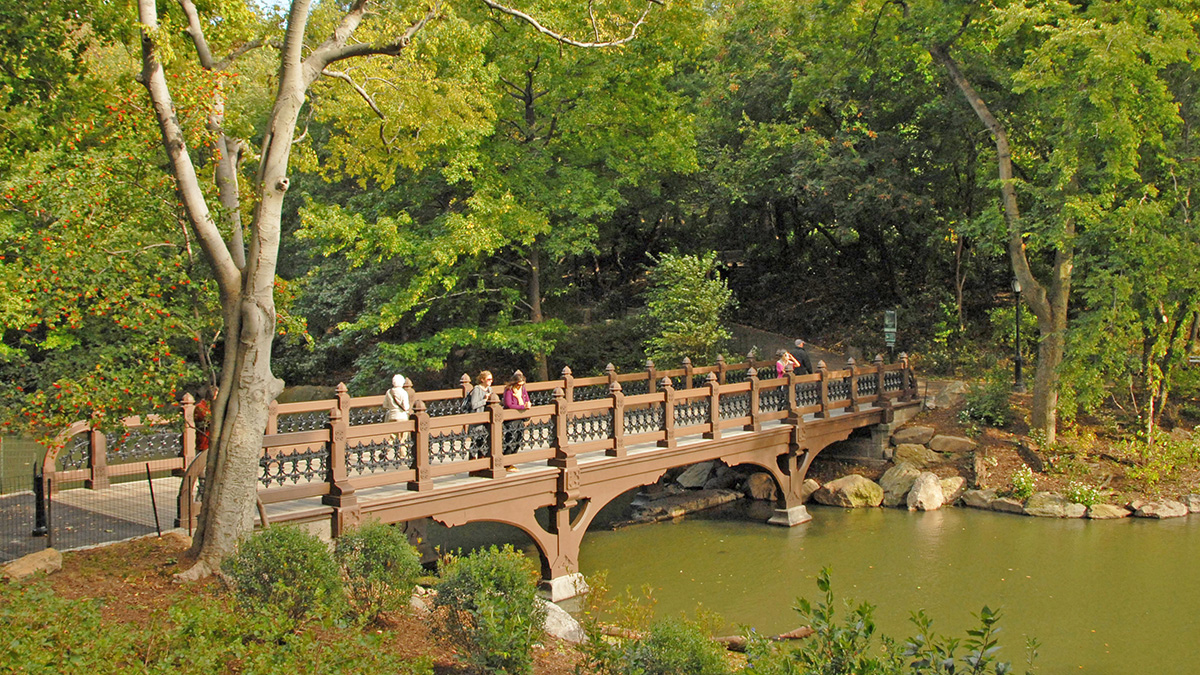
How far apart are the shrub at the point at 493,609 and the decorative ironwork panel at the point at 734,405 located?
8852 millimetres

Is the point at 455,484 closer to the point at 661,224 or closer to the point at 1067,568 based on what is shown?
the point at 1067,568

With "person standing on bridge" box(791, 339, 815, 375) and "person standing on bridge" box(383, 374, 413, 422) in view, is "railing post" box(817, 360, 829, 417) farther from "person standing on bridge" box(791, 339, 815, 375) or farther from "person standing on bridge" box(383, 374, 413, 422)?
"person standing on bridge" box(383, 374, 413, 422)

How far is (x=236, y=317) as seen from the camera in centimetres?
848

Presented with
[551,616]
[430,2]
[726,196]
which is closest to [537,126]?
[726,196]

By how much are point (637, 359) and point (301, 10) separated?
55.3 ft

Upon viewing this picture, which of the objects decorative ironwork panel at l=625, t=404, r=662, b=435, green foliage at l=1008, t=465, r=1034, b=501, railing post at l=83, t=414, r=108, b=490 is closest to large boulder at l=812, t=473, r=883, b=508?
green foliage at l=1008, t=465, r=1034, b=501

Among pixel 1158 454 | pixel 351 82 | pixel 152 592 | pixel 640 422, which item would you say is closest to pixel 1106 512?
pixel 1158 454

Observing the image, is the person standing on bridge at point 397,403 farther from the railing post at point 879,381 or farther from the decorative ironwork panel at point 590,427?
the railing post at point 879,381

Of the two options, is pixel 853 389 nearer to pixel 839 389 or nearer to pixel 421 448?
pixel 839 389

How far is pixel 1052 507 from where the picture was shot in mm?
15602

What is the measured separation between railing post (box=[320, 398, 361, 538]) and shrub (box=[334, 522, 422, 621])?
93.1 inches

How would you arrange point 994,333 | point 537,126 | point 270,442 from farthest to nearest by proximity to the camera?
1. point 994,333
2. point 537,126
3. point 270,442

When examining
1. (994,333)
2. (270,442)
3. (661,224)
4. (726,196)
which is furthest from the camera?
(661,224)

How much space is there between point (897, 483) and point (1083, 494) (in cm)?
322
